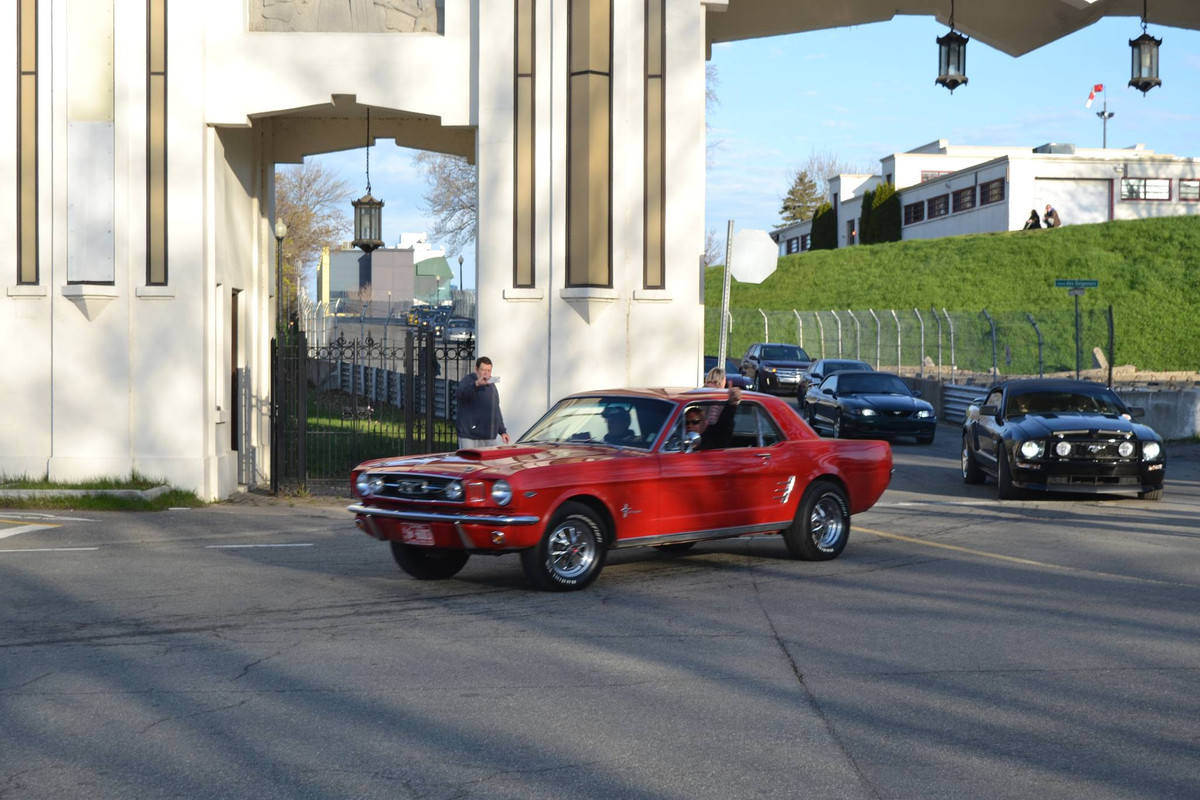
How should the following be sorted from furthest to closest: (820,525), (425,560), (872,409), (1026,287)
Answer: (1026,287) → (872,409) → (820,525) → (425,560)

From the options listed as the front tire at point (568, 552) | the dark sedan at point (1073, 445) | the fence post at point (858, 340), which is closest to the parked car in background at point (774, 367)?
the fence post at point (858, 340)

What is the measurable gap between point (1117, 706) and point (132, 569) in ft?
26.4

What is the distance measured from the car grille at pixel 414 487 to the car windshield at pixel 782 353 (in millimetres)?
35137

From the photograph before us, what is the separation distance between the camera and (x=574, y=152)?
17484 mm

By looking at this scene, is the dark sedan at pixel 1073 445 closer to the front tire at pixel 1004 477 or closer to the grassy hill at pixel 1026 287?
the front tire at pixel 1004 477

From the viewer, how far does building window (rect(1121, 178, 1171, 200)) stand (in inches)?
3184

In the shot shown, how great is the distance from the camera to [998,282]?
240ft

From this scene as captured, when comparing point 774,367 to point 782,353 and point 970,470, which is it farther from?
point 970,470

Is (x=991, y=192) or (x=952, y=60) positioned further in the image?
(x=991, y=192)

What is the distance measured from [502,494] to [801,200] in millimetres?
125766

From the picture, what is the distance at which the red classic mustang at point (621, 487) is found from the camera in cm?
984

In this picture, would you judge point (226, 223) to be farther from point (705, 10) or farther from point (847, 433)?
point (847, 433)

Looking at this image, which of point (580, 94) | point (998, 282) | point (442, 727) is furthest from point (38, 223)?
point (998, 282)

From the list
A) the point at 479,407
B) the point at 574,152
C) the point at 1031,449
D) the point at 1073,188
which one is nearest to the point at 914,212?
the point at 1073,188
